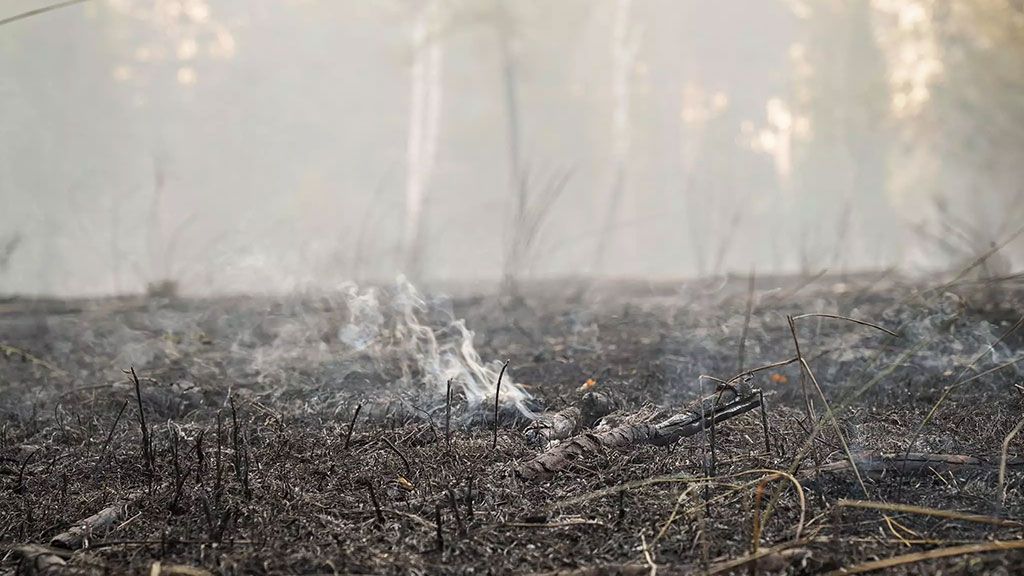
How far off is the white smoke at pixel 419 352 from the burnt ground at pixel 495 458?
0.25 ft

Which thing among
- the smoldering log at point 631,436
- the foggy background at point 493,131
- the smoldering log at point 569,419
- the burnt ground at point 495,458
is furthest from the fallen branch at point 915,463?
the foggy background at point 493,131

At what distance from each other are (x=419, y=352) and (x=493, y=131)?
76.4 feet

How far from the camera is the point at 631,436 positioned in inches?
99.8

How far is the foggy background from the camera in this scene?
15.1m

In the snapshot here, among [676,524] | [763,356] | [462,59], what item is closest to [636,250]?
[462,59]

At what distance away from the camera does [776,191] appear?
118 feet

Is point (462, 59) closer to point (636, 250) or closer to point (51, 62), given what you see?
point (636, 250)

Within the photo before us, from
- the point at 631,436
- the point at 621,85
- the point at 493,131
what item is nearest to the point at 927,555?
the point at 631,436

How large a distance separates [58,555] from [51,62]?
24.5 metres

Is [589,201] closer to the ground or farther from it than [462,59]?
closer to the ground

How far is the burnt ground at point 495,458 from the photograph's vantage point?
1.82m

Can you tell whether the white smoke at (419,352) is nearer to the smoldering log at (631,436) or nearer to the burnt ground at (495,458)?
the burnt ground at (495,458)

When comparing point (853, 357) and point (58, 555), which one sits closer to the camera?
point (58, 555)

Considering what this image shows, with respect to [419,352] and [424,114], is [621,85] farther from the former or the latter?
[419,352]
